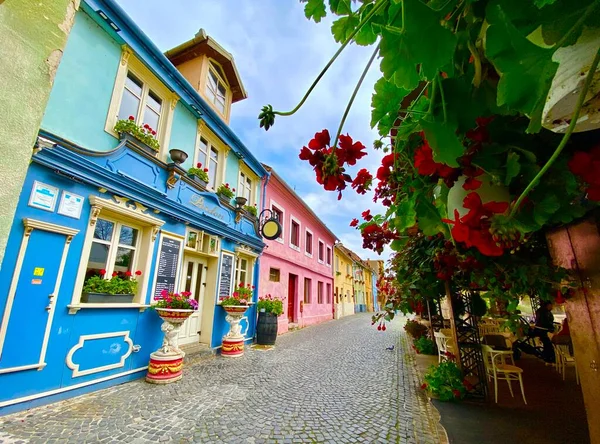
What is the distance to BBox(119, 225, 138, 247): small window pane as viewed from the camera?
185 inches

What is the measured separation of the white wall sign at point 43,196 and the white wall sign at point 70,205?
0.09 meters

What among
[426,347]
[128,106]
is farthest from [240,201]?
[426,347]

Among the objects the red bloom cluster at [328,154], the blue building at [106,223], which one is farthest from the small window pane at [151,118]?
the red bloom cluster at [328,154]

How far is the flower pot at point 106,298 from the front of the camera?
3959 millimetres

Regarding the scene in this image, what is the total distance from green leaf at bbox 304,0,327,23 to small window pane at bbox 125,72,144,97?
5184 mm

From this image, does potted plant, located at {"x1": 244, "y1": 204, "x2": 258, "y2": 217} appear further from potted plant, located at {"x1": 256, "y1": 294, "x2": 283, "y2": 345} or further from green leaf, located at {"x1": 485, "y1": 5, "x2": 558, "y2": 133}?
green leaf, located at {"x1": 485, "y1": 5, "x2": 558, "y2": 133}

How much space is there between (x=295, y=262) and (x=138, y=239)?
737cm

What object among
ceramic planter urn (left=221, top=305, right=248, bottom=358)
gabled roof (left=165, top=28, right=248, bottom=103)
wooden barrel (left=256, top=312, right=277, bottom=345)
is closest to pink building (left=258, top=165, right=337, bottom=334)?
wooden barrel (left=256, top=312, right=277, bottom=345)

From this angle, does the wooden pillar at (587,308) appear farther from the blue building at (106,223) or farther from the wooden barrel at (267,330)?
the wooden barrel at (267,330)

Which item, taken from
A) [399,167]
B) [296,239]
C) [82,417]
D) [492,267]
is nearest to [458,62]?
[399,167]

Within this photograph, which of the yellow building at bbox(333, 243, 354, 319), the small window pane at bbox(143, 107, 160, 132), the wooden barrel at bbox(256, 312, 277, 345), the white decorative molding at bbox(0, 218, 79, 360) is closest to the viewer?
the white decorative molding at bbox(0, 218, 79, 360)

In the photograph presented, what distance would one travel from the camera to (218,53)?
24.1 feet

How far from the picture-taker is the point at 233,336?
6.52m

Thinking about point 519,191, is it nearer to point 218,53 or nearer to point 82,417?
point 82,417
